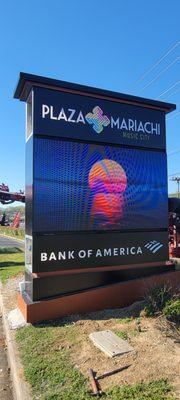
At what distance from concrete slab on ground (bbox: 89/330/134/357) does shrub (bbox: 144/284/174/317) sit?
84cm

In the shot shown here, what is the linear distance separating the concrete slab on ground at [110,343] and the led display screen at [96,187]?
2.28 m

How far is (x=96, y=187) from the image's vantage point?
8250 mm

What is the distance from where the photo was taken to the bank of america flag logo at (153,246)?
8.88m

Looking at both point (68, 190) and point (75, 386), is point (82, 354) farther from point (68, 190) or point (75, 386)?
point (68, 190)

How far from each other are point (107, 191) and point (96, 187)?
0.89 feet

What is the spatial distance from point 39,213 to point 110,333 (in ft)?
8.34

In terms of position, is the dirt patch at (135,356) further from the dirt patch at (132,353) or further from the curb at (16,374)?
the curb at (16,374)

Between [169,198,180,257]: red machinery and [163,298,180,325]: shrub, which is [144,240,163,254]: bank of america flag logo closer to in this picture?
[163,298,180,325]: shrub

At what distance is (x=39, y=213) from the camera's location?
25.0 feet

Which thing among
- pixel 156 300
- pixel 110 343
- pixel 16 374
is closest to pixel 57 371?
pixel 16 374

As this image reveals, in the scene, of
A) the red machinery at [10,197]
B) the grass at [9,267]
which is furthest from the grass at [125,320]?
the red machinery at [10,197]

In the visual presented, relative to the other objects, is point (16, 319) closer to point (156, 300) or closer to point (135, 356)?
point (156, 300)

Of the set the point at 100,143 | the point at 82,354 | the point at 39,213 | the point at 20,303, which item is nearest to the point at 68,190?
the point at 39,213

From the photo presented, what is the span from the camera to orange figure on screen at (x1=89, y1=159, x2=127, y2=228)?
822cm
